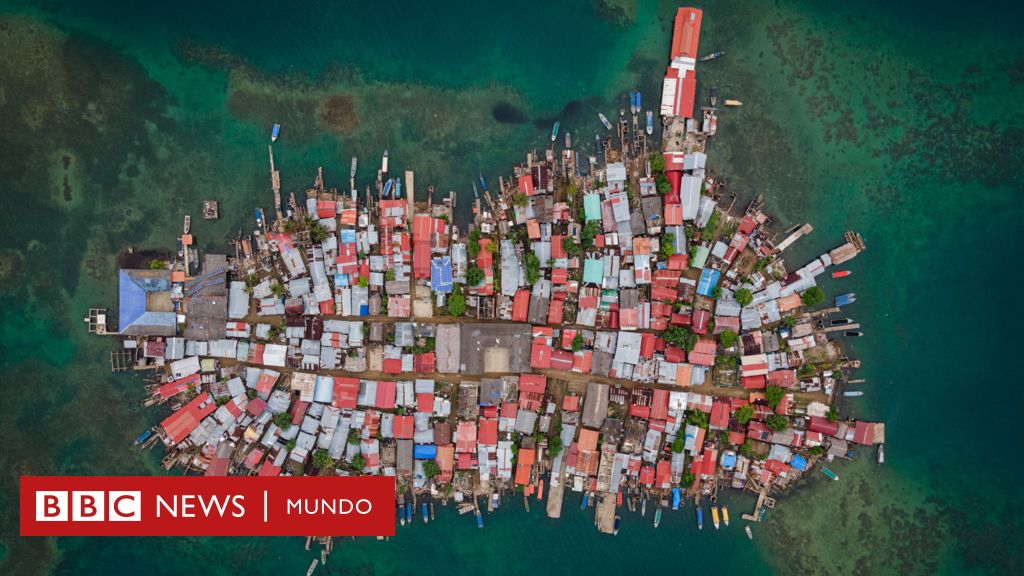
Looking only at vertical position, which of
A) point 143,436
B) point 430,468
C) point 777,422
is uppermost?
point 777,422

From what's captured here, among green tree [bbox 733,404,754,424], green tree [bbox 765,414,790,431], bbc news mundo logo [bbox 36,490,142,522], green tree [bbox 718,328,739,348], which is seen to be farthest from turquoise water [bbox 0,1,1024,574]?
green tree [bbox 718,328,739,348]

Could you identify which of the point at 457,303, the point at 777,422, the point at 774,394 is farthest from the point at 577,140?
the point at 777,422

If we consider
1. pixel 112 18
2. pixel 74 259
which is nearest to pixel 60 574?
pixel 74 259

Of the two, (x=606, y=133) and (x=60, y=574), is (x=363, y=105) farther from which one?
(x=60, y=574)

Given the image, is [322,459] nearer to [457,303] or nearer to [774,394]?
[457,303]

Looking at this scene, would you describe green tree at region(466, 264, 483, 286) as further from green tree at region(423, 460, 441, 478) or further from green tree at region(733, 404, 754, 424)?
green tree at region(733, 404, 754, 424)

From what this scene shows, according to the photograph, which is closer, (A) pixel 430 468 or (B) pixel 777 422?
(B) pixel 777 422

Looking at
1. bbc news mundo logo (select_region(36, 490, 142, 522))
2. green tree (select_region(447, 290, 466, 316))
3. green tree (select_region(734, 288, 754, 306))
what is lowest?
bbc news mundo logo (select_region(36, 490, 142, 522))
